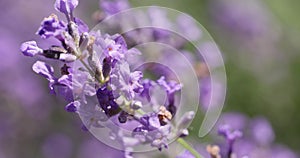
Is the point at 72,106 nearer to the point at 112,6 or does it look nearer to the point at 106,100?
the point at 106,100

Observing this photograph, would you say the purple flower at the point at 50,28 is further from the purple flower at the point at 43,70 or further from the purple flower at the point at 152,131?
the purple flower at the point at 152,131

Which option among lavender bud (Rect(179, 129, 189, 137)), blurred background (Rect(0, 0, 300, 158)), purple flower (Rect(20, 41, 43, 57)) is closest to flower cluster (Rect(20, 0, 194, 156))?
purple flower (Rect(20, 41, 43, 57))

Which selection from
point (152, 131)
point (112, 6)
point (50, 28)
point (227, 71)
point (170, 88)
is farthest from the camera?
point (227, 71)

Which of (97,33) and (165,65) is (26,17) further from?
(97,33)

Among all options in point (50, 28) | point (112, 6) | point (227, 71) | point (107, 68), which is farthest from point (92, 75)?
point (227, 71)

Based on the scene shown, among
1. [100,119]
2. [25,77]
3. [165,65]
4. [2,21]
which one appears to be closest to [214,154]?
[100,119]

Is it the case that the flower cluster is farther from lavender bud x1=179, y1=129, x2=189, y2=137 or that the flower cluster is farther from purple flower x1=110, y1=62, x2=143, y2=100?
lavender bud x1=179, y1=129, x2=189, y2=137
